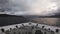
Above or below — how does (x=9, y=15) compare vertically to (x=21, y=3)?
below

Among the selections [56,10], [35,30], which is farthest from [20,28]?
[56,10]

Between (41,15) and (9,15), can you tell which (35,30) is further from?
(9,15)

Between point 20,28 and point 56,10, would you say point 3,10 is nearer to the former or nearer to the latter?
point 20,28

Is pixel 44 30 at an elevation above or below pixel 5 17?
below

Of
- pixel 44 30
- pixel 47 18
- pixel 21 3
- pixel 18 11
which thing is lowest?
pixel 44 30

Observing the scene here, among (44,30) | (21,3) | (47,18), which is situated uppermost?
(21,3)

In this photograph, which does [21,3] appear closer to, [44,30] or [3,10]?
[3,10]

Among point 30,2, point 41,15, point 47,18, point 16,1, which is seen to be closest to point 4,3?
point 16,1
